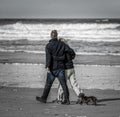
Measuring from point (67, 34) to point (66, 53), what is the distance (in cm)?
5177

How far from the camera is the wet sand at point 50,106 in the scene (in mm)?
11008

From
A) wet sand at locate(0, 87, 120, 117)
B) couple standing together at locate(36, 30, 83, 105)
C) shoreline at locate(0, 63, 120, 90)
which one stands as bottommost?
shoreline at locate(0, 63, 120, 90)

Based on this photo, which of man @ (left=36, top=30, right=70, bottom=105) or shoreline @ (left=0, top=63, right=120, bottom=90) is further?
shoreline @ (left=0, top=63, right=120, bottom=90)

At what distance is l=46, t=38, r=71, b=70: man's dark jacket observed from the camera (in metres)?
12.6

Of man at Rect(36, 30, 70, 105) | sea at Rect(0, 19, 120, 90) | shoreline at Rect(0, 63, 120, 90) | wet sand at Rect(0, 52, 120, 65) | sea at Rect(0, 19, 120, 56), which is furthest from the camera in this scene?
sea at Rect(0, 19, 120, 56)

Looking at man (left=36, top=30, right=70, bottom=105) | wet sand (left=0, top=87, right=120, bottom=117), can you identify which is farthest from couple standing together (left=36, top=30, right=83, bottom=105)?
wet sand (left=0, top=87, right=120, bottom=117)

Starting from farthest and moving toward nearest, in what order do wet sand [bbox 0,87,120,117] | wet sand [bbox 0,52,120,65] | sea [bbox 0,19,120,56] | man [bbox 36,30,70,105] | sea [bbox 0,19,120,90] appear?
sea [bbox 0,19,120,56] < wet sand [bbox 0,52,120,65] < sea [bbox 0,19,120,90] < man [bbox 36,30,70,105] < wet sand [bbox 0,87,120,117]

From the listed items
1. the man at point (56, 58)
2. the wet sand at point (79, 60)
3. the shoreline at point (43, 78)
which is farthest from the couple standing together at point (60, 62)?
the wet sand at point (79, 60)

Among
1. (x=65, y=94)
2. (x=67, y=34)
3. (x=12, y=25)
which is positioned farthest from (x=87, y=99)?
(x=12, y=25)

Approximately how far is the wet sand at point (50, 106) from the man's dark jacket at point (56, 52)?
3.28ft

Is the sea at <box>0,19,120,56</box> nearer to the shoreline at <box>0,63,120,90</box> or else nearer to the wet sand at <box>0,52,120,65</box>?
the wet sand at <box>0,52,120,65</box>

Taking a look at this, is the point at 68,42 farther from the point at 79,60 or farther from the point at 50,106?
the point at 50,106

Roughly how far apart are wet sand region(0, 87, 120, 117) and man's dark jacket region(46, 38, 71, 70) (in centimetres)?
100

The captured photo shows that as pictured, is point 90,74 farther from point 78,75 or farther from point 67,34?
point 67,34
